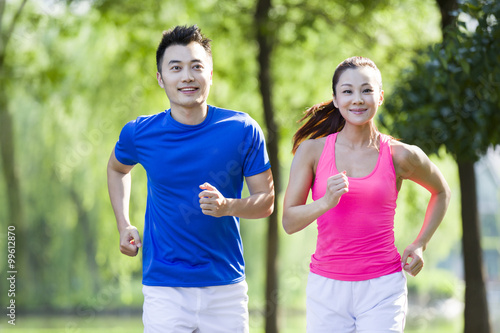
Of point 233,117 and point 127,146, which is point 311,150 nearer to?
Result: point 233,117

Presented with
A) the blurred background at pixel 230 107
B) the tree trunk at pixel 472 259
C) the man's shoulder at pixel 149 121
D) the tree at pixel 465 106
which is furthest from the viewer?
the tree trunk at pixel 472 259

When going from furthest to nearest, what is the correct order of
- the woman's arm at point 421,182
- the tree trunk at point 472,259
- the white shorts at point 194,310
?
the tree trunk at point 472,259 < the woman's arm at point 421,182 < the white shorts at point 194,310

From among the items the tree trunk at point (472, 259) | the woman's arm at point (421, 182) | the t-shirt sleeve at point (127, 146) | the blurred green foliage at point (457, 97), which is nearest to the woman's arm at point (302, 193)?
the woman's arm at point (421, 182)

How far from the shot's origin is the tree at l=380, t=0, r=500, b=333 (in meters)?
4.62

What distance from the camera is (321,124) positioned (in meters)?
3.28

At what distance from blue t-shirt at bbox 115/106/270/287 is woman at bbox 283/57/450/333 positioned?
24cm

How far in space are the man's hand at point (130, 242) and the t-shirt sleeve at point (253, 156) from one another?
0.53 meters

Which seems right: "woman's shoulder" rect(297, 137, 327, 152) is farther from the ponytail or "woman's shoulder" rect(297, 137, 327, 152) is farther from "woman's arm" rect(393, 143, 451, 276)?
"woman's arm" rect(393, 143, 451, 276)

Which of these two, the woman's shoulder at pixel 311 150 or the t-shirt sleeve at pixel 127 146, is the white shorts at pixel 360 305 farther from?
the t-shirt sleeve at pixel 127 146

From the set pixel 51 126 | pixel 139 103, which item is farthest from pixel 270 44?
pixel 51 126

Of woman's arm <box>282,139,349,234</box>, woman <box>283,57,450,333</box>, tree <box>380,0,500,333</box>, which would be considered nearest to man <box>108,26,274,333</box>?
woman's arm <box>282,139,349,234</box>

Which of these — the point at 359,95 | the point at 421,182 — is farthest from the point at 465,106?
the point at 359,95

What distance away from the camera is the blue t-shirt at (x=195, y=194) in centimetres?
292

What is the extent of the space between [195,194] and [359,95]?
795 mm
